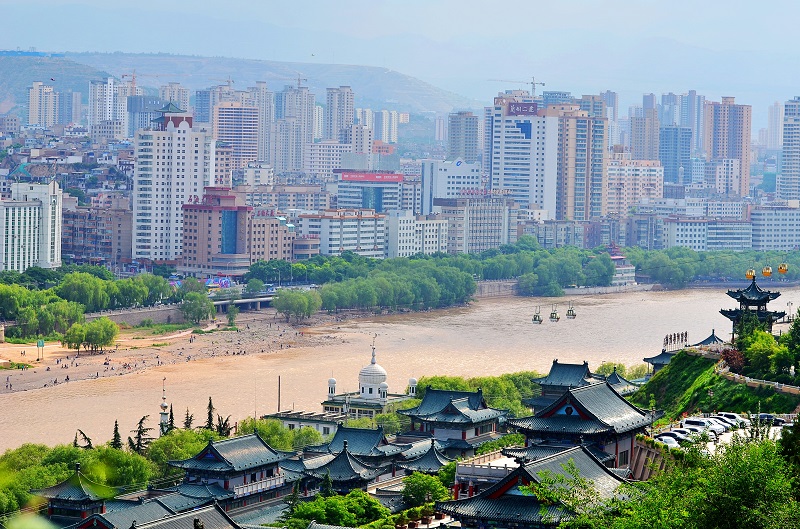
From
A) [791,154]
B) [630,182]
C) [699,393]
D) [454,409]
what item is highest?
[791,154]

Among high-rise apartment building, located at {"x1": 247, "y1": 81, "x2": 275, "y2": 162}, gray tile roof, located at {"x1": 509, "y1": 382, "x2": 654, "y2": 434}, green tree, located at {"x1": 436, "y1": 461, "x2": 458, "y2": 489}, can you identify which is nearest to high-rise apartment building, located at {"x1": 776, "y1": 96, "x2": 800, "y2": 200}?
high-rise apartment building, located at {"x1": 247, "y1": 81, "x2": 275, "y2": 162}

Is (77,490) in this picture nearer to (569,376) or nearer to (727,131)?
(569,376)

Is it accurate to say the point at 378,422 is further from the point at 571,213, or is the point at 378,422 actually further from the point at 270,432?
the point at 571,213

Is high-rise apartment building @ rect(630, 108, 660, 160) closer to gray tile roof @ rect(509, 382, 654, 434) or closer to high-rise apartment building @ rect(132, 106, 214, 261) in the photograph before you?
high-rise apartment building @ rect(132, 106, 214, 261)

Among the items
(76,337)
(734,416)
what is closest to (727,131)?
(76,337)

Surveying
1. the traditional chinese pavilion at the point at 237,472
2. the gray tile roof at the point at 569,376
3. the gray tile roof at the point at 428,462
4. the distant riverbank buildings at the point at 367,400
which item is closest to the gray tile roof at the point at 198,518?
the traditional chinese pavilion at the point at 237,472

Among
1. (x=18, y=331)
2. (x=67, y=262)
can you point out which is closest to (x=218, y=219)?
(x=67, y=262)

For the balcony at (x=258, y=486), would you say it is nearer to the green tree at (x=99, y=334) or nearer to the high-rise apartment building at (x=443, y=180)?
the green tree at (x=99, y=334)
